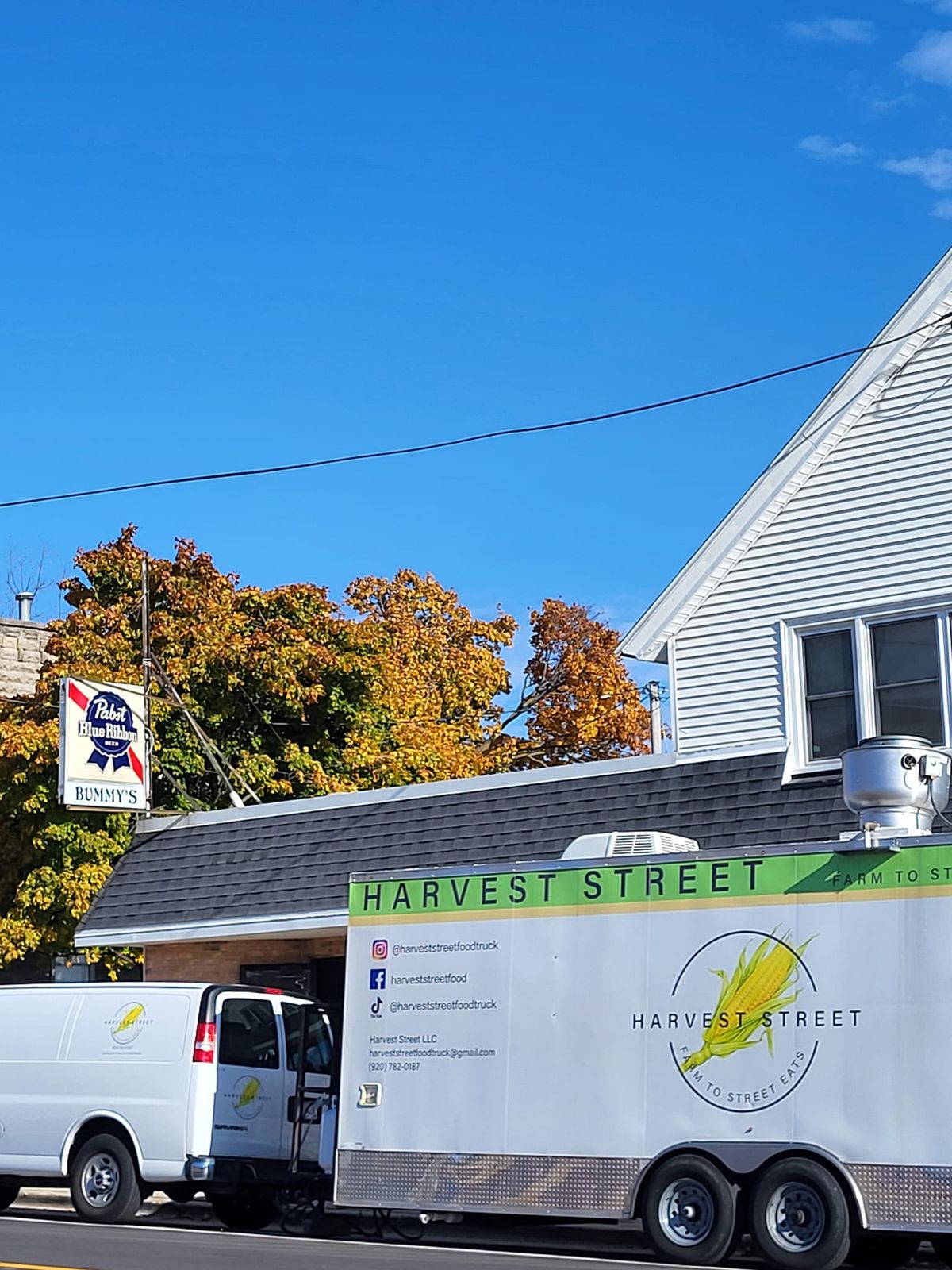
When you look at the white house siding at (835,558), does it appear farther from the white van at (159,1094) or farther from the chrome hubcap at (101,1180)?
the chrome hubcap at (101,1180)

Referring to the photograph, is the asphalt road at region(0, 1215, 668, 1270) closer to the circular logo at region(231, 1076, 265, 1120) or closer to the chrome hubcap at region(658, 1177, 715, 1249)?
the chrome hubcap at region(658, 1177, 715, 1249)

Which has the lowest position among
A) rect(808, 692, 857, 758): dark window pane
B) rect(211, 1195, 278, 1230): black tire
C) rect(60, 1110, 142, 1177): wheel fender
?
rect(211, 1195, 278, 1230): black tire

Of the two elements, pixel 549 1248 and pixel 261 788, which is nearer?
pixel 549 1248

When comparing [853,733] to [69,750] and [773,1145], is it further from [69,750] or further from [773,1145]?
[69,750]

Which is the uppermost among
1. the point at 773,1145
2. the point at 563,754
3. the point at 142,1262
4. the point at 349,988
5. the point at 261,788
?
the point at 563,754

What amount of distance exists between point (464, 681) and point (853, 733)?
25573mm

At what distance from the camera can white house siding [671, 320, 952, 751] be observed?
57.1ft

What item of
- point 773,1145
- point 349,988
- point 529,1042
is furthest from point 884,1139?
point 349,988

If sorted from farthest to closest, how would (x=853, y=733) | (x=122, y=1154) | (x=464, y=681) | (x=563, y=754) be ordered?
1. (x=563, y=754)
2. (x=464, y=681)
3. (x=853, y=733)
4. (x=122, y=1154)

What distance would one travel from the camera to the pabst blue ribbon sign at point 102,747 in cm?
2194

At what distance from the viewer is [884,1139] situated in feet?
38.7

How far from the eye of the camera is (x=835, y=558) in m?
17.9

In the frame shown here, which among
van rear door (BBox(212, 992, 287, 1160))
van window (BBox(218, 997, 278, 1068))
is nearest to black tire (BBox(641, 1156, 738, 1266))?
van rear door (BBox(212, 992, 287, 1160))

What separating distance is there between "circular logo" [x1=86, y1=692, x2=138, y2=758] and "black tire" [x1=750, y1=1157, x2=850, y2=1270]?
40.5ft
